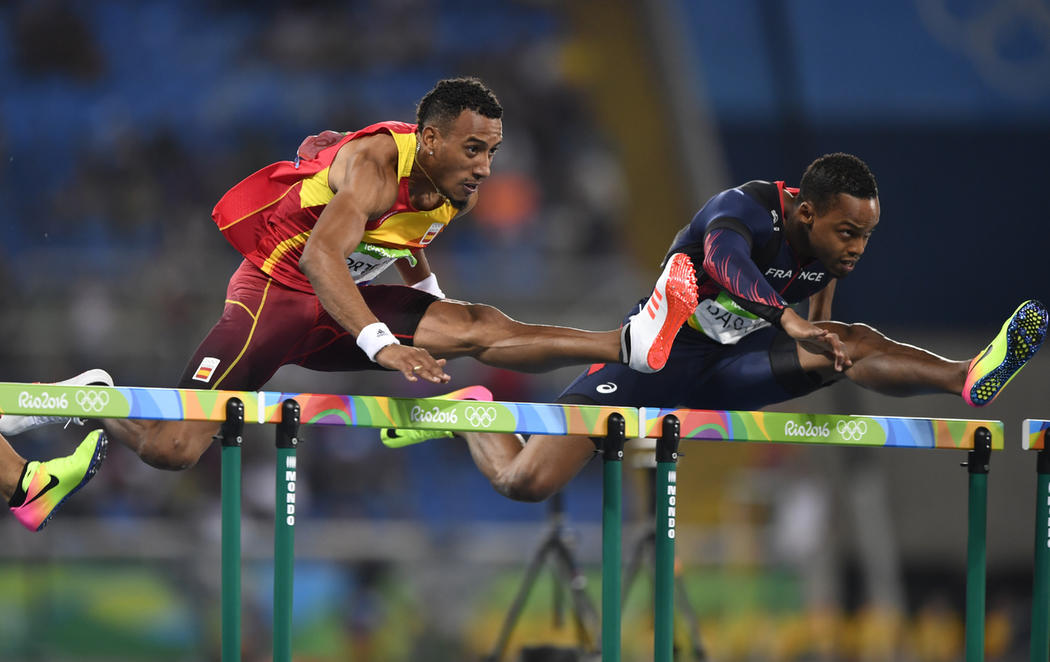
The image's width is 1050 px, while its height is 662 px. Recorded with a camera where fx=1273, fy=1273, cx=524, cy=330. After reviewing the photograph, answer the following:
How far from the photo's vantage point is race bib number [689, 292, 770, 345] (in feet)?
18.3

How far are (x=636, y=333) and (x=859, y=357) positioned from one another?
3.29 feet

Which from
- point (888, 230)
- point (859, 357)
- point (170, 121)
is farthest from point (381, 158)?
point (170, 121)

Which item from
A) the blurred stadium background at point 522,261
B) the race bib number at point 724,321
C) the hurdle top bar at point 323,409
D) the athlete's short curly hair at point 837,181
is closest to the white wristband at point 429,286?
the race bib number at point 724,321

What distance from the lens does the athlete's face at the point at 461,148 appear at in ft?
16.7

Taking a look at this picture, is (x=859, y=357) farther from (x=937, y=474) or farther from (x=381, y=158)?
(x=937, y=474)

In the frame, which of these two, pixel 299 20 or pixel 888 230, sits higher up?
pixel 299 20

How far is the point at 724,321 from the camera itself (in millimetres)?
5664

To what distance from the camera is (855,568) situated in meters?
12.0

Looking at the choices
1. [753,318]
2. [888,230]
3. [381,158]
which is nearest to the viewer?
[381,158]

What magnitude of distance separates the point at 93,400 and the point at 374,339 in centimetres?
97

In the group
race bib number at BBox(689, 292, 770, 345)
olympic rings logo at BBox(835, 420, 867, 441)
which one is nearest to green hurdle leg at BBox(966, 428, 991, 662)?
olympic rings logo at BBox(835, 420, 867, 441)

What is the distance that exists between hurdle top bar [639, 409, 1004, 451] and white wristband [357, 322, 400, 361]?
991mm

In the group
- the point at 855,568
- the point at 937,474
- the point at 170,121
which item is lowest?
the point at 855,568

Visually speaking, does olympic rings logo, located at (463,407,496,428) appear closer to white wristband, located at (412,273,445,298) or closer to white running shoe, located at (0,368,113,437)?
white wristband, located at (412,273,445,298)
